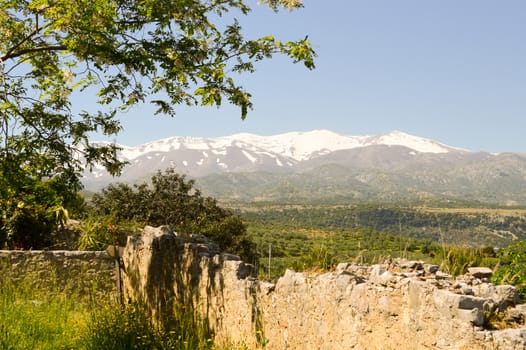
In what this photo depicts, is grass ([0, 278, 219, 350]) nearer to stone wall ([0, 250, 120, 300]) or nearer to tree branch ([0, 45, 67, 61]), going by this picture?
stone wall ([0, 250, 120, 300])

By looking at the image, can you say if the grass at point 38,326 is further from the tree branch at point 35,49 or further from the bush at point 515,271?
the bush at point 515,271

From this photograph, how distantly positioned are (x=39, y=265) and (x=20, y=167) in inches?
190

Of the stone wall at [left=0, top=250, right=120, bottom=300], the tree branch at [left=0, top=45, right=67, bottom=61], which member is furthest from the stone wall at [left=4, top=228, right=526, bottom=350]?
the tree branch at [left=0, top=45, right=67, bottom=61]

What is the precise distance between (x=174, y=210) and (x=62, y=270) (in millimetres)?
20812

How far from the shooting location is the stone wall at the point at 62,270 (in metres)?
13.7

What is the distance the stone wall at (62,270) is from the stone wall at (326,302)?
421cm

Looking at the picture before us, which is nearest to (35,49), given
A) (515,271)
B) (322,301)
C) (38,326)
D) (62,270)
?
(38,326)

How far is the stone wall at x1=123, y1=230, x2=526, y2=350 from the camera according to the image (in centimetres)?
475

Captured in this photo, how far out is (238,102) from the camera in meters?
9.02

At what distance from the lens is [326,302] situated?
21.1 feet

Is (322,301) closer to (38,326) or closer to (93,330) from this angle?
(93,330)

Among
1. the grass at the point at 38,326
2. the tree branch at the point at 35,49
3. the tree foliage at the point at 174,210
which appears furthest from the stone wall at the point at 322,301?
the tree foliage at the point at 174,210

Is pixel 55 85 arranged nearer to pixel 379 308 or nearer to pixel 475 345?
pixel 379 308

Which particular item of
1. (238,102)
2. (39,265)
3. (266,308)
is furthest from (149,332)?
(39,265)
